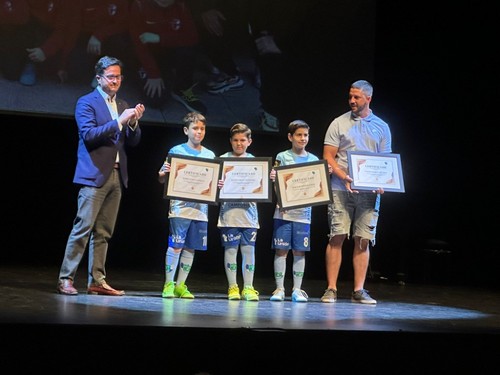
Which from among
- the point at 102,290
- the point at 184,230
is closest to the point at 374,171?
the point at 184,230

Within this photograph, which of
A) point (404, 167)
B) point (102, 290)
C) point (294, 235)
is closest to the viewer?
point (102, 290)

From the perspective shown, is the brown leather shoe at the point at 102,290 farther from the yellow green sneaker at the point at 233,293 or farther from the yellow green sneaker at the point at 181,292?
the yellow green sneaker at the point at 233,293

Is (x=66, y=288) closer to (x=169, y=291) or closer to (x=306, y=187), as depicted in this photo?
(x=169, y=291)

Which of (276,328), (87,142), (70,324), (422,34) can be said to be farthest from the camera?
(422,34)

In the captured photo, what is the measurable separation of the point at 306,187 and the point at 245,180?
453 millimetres

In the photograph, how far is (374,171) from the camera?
552 cm

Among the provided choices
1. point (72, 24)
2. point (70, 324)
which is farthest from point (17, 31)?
point (70, 324)

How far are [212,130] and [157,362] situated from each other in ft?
14.3

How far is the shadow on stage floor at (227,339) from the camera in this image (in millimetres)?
3398

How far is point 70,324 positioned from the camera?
3434 mm

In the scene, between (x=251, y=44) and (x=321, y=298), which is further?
(x=251, y=44)

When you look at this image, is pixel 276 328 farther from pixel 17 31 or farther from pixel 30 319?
pixel 17 31

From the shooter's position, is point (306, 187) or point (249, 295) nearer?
point (249, 295)

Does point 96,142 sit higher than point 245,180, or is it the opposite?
point 96,142
